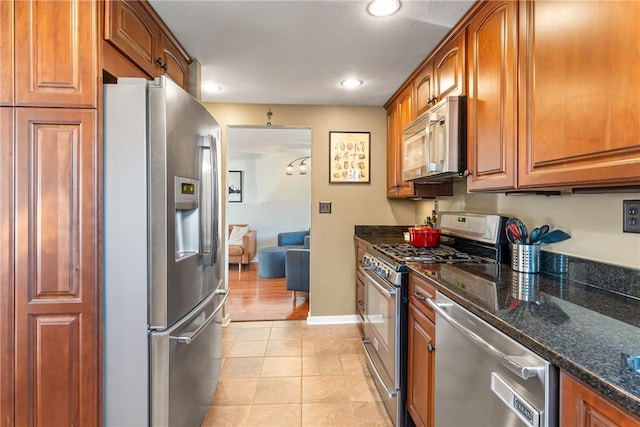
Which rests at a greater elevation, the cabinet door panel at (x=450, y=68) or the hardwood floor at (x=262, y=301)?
the cabinet door panel at (x=450, y=68)

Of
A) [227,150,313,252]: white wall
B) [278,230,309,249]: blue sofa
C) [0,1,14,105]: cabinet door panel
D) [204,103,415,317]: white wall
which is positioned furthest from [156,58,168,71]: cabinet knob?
[227,150,313,252]: white wall

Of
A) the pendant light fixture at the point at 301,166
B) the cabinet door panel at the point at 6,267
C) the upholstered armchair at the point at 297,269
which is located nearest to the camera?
the cabinet door panel at the point at 6,267

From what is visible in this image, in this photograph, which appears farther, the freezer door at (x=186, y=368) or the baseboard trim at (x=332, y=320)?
the baseboard trim at (x=332, y=320)

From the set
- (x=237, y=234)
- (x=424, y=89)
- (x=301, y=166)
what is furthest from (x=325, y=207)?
(x=237, y=234)

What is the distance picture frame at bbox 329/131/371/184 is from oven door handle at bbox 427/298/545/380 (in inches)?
82.7

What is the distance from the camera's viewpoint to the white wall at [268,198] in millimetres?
6617

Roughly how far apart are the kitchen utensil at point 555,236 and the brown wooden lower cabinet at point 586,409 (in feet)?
2.91

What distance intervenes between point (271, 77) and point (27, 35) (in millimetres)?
1521

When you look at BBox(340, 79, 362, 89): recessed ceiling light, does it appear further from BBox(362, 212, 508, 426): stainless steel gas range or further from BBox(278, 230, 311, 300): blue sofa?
BBox(278, 230, 311, 300): blue sofa

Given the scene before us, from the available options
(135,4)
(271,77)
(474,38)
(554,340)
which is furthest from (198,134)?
(554,340)

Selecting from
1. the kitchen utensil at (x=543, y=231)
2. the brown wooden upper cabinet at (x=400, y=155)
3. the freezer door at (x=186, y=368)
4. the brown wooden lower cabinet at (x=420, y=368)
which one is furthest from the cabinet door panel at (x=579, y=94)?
the freezer door at (x=186, y=368)

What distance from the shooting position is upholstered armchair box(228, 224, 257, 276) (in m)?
5.73

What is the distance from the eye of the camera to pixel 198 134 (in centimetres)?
158

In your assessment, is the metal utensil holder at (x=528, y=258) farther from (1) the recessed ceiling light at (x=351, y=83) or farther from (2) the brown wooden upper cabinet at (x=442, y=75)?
(1) the recessed ceiling light at (x=351, y=83)
